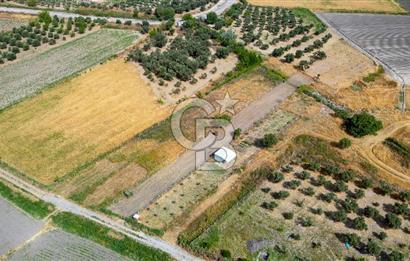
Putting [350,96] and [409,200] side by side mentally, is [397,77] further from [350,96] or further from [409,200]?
[409,200]

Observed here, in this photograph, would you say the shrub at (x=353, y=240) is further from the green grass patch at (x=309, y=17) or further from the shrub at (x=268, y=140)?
the green grass patch at (x=309, y=17)

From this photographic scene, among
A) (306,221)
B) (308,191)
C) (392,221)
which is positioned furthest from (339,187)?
(392,221)

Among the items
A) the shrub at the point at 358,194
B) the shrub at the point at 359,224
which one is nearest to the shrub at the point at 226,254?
the shrub at the point at 359,224

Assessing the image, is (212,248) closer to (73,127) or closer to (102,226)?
(102,226)

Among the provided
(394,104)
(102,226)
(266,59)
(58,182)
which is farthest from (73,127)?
(394,104)

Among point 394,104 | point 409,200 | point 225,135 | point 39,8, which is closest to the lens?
point 409,200

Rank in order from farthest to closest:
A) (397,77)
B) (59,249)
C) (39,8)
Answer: (39,8) → (397,77) → (59,249)

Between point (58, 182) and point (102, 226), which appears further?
point (58, 182)

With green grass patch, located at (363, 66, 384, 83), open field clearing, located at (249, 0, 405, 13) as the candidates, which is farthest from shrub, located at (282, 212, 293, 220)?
open field clearing, located at (249, 0, 405, 13)

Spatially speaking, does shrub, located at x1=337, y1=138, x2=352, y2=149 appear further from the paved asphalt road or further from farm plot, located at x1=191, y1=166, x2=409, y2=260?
the paved asphalt road
